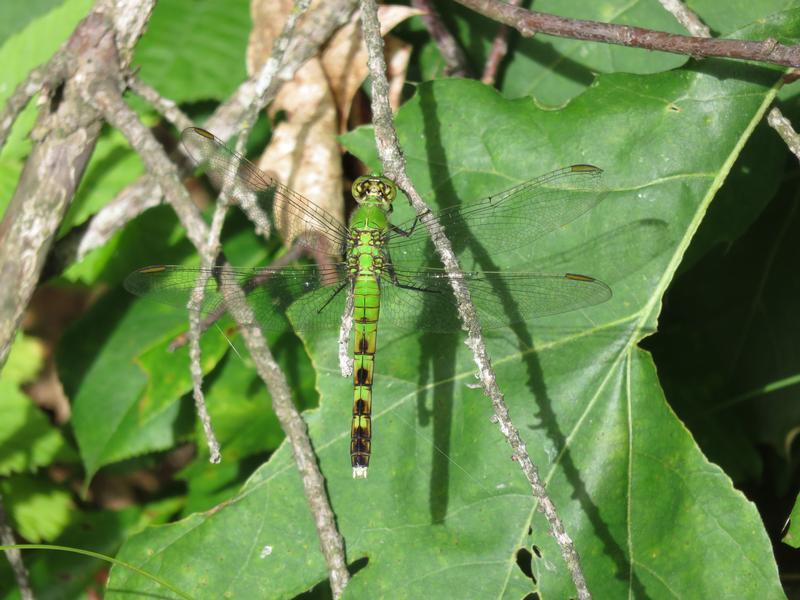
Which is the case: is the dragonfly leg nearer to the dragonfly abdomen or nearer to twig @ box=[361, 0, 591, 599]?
twig @ box=[361, 0, 591, 599]

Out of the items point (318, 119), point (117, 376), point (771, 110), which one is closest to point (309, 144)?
point (318, 119)

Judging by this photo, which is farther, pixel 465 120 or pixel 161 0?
pixel 161 0

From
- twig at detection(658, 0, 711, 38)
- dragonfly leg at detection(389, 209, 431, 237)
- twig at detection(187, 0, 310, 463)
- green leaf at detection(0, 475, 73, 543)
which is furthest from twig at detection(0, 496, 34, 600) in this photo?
twig at detection(658, 0, 711, 38)

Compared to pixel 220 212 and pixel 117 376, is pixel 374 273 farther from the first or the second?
pixel 117 376

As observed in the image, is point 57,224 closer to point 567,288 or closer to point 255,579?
point 255,579

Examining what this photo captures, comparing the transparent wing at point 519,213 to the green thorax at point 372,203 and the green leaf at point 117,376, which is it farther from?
the green leaf at point 117,376

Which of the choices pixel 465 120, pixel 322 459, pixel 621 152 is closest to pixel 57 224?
pixel 322 459
